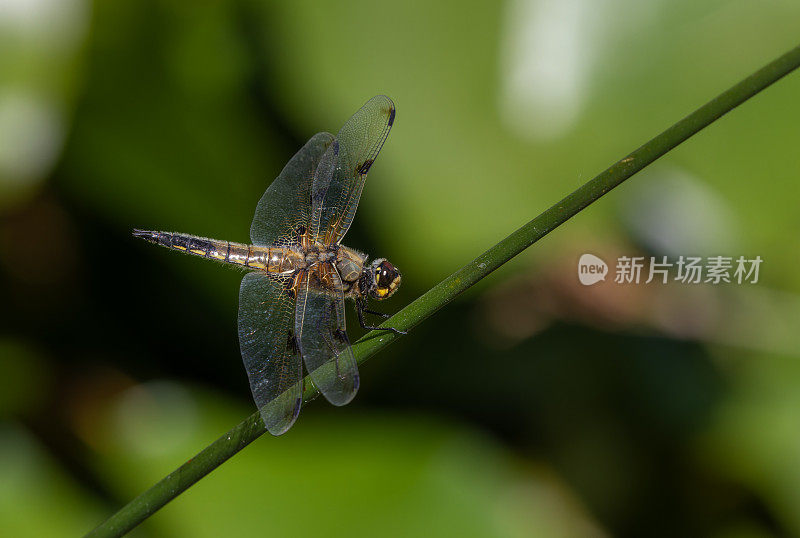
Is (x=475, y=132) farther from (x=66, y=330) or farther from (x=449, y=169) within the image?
(x=66, y=330)

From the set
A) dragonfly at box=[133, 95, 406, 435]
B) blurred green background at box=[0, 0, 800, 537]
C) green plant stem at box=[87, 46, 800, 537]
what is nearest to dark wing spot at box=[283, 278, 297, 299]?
dragonfly at box=[133, 95, 406, 435]

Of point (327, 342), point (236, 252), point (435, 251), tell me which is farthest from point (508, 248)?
point (435, 251)

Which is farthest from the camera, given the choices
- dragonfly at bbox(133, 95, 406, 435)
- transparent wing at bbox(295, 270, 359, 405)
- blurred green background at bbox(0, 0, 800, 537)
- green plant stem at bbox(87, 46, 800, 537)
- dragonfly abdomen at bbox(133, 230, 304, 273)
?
blurred green background at bbox(0, 0, 800, 537)

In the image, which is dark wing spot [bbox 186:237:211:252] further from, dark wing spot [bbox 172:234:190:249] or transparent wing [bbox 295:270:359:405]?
transparent wing [bbox 295:270:359:405]

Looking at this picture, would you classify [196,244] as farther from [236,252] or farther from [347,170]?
[347,170]

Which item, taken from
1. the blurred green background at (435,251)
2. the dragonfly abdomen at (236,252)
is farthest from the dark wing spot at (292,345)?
the blurred green background at (435,251)

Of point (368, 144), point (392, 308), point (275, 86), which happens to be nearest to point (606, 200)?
point (392, 308)

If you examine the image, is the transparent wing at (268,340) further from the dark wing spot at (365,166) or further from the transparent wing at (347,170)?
the dark wing spot at (365,166)
